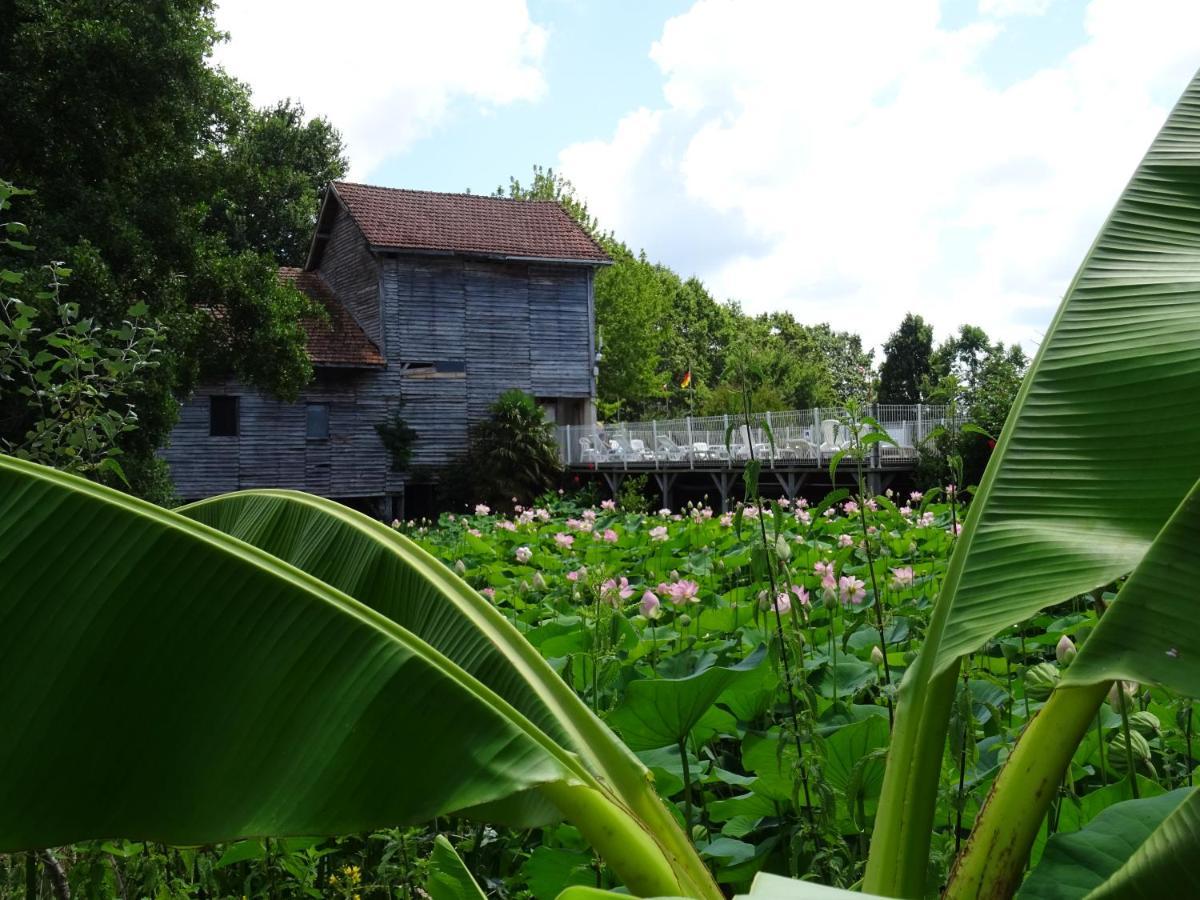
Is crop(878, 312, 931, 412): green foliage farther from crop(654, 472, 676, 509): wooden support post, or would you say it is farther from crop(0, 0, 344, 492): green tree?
crop(0, 0, 344, 492): green tree

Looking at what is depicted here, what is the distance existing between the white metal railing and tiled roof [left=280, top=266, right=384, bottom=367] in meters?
5.76

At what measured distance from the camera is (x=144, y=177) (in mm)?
16953

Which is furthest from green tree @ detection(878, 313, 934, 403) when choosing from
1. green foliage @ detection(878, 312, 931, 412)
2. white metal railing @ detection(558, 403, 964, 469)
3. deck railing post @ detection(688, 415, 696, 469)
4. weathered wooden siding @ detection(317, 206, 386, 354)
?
weathered wooden siding @ detection(317, 206, 386, 354)

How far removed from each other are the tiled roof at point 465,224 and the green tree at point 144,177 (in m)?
6.87

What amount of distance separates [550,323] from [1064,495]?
87.3 feet

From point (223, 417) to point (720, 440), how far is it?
39.7 feet

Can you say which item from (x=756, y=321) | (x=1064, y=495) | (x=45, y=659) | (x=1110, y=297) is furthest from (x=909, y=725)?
(x=756, y=321)

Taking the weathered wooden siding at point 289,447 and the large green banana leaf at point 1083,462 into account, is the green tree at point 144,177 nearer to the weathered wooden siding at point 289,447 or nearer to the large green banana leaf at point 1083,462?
the weathered wooden siding at point 289,447

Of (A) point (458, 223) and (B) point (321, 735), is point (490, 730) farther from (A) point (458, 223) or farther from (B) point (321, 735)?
(A) point (458, 223)

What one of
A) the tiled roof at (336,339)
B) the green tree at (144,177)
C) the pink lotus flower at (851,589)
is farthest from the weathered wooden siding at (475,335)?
the pink lotus flower at (851,589)

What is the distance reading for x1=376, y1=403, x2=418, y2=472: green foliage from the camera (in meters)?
26.0

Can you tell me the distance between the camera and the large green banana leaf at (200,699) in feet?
4.12

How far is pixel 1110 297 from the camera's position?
199 cm

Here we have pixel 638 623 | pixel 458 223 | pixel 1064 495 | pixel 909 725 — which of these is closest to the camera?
pixel 909 725
